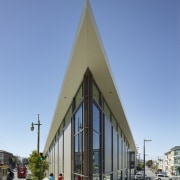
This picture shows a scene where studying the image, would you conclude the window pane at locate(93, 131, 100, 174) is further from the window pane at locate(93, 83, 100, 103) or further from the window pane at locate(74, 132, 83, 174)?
the window pane at locate(93, 83, 100, 103)

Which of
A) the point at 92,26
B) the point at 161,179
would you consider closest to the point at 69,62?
the point at 92,26

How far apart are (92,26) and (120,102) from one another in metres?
14.3

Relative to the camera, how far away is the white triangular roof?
12500mm

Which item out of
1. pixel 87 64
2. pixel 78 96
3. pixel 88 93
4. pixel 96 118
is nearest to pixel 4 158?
pixel 78 96

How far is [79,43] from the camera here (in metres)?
13.8

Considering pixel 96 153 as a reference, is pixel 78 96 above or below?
above

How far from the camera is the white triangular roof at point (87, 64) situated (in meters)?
12.5

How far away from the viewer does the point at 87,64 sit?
16703 millimetres

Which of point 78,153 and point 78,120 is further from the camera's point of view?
point 78,120

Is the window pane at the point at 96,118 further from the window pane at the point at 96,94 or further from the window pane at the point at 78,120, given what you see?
the window pane at the point at 78,120

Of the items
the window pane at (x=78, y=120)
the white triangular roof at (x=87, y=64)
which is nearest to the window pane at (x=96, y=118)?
the window pane at (x=78, y=120)

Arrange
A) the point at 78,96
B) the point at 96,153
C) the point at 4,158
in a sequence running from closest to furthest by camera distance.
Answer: the point at 96,153 → the point at 78,96 → the point at 4,158

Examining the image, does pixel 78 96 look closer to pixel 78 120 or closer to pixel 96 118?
pixel 78 120

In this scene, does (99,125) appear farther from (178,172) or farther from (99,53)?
(178,172)
